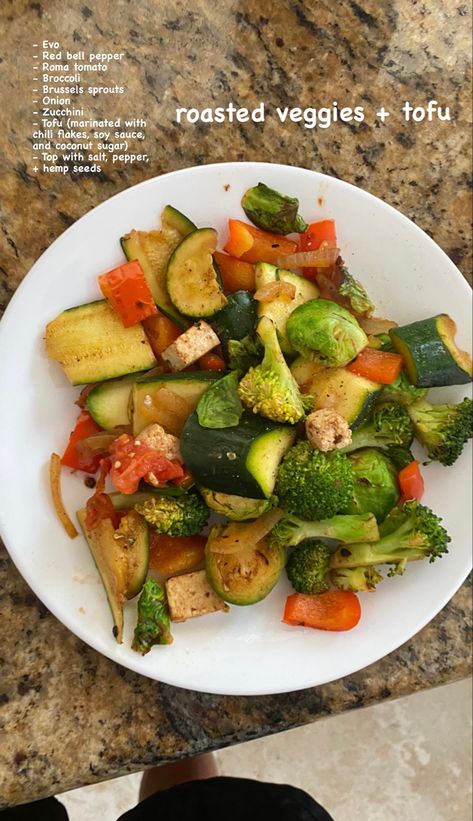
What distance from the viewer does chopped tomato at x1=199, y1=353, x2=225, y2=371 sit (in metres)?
1.79

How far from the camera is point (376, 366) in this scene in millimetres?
1804

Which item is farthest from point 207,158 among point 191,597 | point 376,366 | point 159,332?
point 191,597

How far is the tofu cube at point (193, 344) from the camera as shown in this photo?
5.57 ft

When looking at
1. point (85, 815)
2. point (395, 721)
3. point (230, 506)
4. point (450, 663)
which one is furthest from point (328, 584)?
point (395, 721)

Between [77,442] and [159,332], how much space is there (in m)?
0.36

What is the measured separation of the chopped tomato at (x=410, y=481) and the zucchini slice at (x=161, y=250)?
713 mm

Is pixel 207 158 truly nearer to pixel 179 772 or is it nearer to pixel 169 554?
pixel 169 554

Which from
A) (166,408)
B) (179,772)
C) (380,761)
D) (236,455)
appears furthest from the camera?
(380,761)

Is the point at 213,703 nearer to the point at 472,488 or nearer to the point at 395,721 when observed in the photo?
the point at 472,488

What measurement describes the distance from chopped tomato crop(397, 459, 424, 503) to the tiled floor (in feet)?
3.93

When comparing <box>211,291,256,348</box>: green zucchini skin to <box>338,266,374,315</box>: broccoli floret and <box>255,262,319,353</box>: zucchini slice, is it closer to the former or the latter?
<box>255,262,319,353</box>: zucchini slice

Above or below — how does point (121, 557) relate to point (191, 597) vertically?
above

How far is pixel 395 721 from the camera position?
116 inches

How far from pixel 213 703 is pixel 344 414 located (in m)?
0.95
